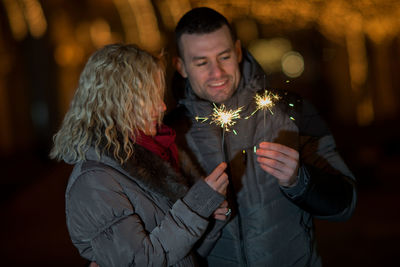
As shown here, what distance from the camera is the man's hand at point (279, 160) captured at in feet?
5.52

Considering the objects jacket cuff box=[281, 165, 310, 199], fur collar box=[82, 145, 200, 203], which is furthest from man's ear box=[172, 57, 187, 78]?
jacket cuff box=[281, 165, 310, 199]

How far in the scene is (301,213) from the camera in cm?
212

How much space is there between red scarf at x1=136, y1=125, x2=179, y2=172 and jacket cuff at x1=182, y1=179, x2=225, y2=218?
0.34 meters

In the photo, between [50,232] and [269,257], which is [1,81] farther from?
[269,257]

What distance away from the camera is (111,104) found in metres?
1.83

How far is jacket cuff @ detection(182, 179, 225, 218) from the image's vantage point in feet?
5.55

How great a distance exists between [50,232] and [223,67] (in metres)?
5.00

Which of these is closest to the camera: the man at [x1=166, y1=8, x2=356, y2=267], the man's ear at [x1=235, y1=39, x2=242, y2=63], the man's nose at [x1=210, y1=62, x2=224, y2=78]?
the man at [x1=166, y1=8, x2=356, y2=267]

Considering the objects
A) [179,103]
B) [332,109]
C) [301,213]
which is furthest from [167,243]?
[332,109]

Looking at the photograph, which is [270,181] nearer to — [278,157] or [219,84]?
[278,157]

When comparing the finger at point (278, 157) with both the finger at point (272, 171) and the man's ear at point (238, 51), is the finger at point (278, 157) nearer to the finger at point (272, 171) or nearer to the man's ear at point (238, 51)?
the finger at point (272, 171)

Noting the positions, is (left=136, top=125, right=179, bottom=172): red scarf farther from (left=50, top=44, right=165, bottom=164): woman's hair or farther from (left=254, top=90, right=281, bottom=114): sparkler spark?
(left=254, top=90, right=281, bottom=114): sparkler spark

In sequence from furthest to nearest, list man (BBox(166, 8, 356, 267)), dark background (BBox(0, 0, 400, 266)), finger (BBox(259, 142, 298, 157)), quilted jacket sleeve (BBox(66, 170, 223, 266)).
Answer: dark background (BBox(0, 0, 400, 266))
man (BBox(166, 8, 356, 267))
finger (BBox(259, 142, 298, 157))
quilted jacket sleeve (BBox(66, 170, 223, 266))

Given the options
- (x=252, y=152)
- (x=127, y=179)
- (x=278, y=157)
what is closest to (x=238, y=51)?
(x=252, y=152)
